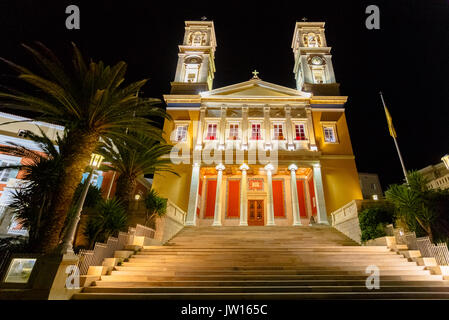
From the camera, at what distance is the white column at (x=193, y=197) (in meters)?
16.0

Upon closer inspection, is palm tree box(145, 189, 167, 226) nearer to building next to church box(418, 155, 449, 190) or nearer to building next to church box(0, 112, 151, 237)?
building next to church box(0, 112, 151, 237)

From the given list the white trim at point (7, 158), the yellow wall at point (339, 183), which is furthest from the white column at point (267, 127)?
the white trim at point (7, 158)

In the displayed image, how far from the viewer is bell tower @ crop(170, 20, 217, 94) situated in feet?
74.0

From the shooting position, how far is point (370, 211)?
35.7ft

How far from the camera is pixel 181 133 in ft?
65.6

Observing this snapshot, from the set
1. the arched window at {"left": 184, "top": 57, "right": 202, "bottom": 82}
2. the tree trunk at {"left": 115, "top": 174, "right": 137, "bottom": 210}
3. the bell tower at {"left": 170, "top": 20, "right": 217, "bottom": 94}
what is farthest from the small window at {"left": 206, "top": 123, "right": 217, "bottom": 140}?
the tree trunk at {"left": 115, "top": 174, "right": 137, "bottom": 210}

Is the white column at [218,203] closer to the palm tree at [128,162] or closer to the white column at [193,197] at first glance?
the white column at [193,197]

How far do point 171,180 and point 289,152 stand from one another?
9680mm

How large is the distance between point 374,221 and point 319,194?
6414 mm

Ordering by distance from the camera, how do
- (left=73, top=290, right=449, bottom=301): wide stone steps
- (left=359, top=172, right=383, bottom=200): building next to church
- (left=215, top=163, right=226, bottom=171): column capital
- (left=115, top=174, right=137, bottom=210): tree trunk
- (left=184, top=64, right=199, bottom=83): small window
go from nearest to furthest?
(left=73, top=290, right=449, bottom=301): wide stone steps, (left=115, top=174, right=137, bottom=210): tree trunk, (left=215, top=163, right=226, bottom=171): column capital, (left=184, top=64, right=199, bottom=83): small window, (left=359, top=172, right=383, bottom=200): building next to church

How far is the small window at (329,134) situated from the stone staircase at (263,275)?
12362mm

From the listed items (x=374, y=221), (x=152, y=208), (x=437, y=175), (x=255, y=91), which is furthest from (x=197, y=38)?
(x=437, y=175)

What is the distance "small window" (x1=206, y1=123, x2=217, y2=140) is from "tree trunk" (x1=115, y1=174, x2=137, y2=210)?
9190 mm
